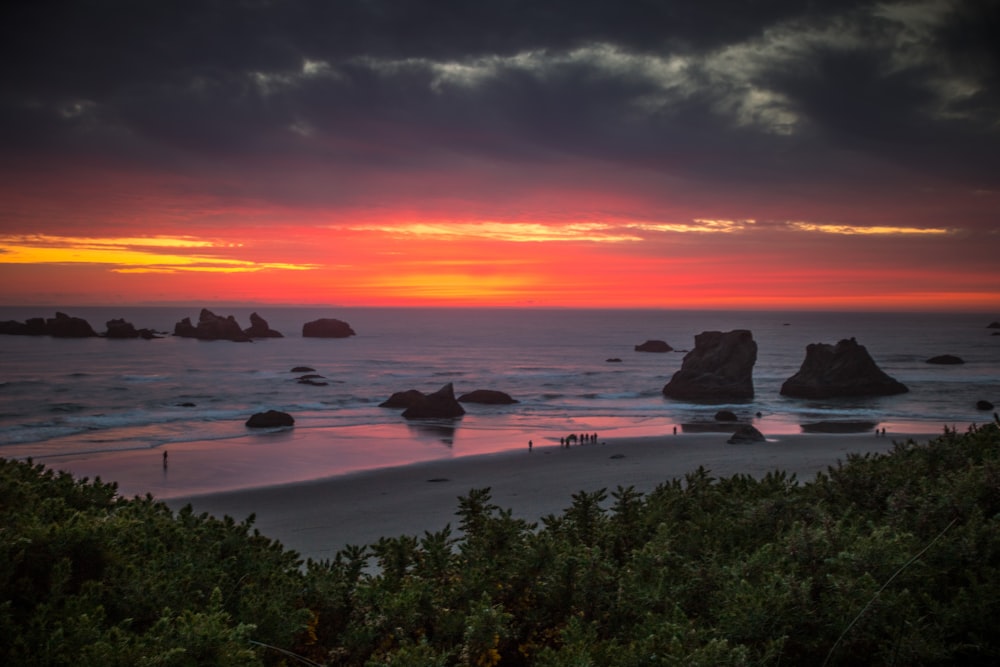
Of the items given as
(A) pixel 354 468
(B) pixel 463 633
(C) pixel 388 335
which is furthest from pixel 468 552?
(C) pixel 388 335

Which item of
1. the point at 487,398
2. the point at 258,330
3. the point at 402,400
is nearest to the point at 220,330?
the point at 258,330

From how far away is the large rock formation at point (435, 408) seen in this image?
51844 millimetres

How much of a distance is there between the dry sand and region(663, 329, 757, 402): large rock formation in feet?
72.7

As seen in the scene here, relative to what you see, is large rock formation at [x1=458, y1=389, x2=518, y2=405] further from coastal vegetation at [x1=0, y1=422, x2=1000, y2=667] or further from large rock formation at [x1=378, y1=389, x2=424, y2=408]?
coastal vegetation at [x1=0, y1=422, x2=1000, y2=667]

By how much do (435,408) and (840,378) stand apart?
39.5 metres

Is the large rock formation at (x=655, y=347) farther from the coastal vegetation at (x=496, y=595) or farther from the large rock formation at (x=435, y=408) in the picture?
the coastal vegetation at (x=496, y=595)

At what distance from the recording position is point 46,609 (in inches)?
158

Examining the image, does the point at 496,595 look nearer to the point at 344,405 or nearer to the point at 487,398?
the point at 487,398

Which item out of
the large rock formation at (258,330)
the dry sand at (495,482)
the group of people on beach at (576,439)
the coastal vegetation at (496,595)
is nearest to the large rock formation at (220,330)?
the large rock formation at (258,330)

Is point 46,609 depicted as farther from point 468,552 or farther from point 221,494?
point 221,494

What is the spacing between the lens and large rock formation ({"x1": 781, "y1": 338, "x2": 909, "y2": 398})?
217 ft

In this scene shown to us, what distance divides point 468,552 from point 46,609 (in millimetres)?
3520

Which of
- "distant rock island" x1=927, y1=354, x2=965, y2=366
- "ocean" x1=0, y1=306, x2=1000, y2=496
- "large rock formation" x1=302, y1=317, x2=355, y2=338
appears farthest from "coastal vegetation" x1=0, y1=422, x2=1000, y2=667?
"large rock formation" x1=302, y1=317, x2=355, y2=338

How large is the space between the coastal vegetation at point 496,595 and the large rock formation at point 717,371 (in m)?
60.2
